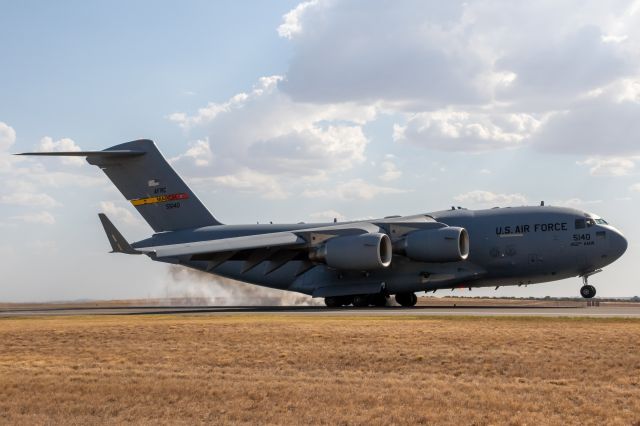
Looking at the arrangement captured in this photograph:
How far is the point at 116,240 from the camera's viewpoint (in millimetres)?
40406

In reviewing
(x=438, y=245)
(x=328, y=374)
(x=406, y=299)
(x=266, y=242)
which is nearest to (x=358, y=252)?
(x=438, y=245)

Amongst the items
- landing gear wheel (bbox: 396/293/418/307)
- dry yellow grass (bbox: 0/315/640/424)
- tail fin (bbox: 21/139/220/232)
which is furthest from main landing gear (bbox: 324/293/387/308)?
Result: dry yellow grass (bbox: 0/315/640/424)

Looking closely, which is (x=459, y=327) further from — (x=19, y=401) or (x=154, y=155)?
(x=154, y=155)

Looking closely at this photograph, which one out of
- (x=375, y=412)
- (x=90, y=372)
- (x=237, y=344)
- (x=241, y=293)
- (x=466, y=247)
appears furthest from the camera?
(x=241, y=293)

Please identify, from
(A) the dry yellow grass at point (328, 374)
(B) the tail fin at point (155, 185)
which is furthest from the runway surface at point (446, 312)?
(B) the tail fin at point (155, 185)

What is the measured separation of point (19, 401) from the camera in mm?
16125

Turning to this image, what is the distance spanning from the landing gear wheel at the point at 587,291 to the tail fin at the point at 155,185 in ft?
62.3

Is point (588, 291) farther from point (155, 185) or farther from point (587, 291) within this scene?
point (155, 185)

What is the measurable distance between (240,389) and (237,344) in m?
6.13

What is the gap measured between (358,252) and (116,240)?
11.4 metres

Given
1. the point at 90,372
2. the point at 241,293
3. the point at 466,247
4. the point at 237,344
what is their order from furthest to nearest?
the point at 241,293 < the point at 466,247 < the point at 237,344 < the point at 90,372

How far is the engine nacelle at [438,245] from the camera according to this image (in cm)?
3756

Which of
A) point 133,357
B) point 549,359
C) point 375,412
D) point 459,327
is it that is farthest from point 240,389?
point 459,327

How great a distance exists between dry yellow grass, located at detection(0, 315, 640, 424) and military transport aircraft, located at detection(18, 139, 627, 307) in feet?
38.5
